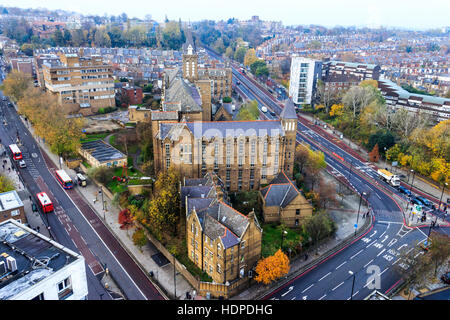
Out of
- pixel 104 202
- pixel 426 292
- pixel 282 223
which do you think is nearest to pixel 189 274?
pixel 282 223

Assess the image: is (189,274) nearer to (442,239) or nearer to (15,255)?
(15,255)

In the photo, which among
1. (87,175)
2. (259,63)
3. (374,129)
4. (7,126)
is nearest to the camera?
(87,175)

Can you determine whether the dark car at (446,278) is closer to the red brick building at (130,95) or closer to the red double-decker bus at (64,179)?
the red double-decker bus at (64,179)

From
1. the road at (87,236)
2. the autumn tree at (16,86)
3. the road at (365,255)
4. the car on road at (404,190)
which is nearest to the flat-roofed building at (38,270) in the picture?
the road at (87,236)

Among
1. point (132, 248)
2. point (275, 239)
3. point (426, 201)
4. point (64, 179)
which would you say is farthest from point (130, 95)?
point (426, 201)

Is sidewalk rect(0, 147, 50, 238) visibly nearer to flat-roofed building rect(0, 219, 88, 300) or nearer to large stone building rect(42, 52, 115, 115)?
flat-roofed building rect(0, 219, 88, 300)
